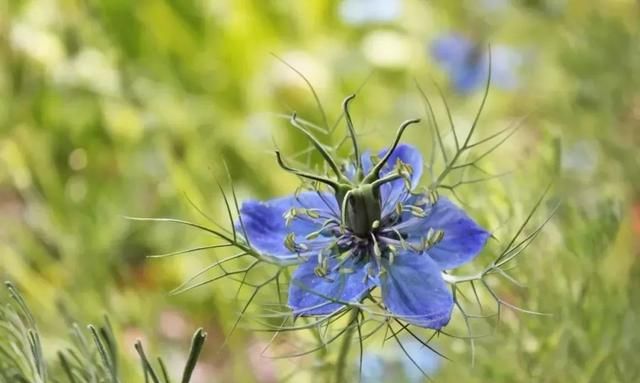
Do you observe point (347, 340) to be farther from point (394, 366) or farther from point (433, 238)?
point (394, 366)

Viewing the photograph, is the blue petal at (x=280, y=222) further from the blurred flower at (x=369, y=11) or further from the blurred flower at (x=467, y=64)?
the blurred flower at (x=369, y=11)

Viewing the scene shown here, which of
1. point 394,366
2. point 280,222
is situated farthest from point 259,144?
point 280,222

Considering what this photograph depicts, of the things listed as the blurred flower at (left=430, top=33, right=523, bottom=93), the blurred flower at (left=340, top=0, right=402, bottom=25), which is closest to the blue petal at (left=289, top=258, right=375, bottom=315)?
the blurred flower at (left=430, top=33, right=523, bottom=93)

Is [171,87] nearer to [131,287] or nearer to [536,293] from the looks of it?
[131,287]

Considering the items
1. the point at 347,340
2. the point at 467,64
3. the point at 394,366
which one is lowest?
the point at 394,366

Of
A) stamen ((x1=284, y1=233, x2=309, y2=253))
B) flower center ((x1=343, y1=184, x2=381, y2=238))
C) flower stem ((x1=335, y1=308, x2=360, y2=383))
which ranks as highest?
flower center ((x1=343, y1=184, x2=381, y2=238))

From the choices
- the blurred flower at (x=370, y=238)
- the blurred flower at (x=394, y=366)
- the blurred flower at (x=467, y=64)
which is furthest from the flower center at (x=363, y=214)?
the blurred flower at (x=467, y=64)

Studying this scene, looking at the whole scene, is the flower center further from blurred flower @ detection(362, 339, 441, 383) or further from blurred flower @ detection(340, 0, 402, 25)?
blurred flower @ detection(340, 0, 402, 25)

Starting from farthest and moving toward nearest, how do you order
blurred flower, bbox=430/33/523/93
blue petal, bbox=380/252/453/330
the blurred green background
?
1. blurred flower, bbox=430/33/523/93
2. the blurred green background
3. blue petal, bbox=380/252/453/330
